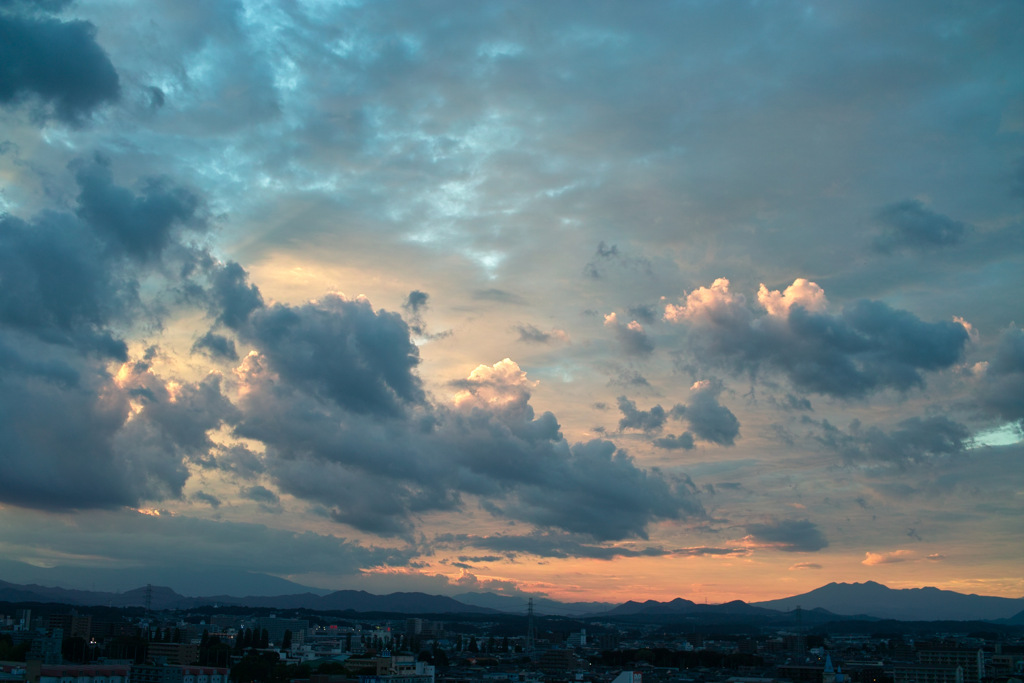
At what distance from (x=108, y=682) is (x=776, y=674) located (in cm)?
9731

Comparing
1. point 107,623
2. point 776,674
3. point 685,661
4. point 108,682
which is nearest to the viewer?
point 108,682

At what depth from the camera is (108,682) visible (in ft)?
270

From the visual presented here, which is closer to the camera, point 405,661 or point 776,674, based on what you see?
point 405,661

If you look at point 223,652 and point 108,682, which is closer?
point 108,682

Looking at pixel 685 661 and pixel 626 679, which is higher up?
pixel 626 679

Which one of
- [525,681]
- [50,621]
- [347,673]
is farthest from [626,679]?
[50,621]

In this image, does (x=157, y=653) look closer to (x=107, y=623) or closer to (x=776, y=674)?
(x=107, y=623)

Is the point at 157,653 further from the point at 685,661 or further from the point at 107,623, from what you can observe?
the point at 685,661

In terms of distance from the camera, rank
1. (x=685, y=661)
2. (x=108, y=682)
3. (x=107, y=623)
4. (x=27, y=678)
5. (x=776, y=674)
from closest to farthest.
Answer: (x=27, y=678) < (x=108, y=682) < (x=776, y=674) < (x=685, y=661) < (x=107, y=623)

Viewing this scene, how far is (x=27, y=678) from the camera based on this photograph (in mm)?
74688

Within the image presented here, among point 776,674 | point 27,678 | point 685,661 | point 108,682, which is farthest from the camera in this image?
point 685,661

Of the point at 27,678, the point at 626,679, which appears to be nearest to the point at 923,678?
the point at 626,679

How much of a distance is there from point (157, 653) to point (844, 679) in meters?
95.1

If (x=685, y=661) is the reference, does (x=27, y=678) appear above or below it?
above
